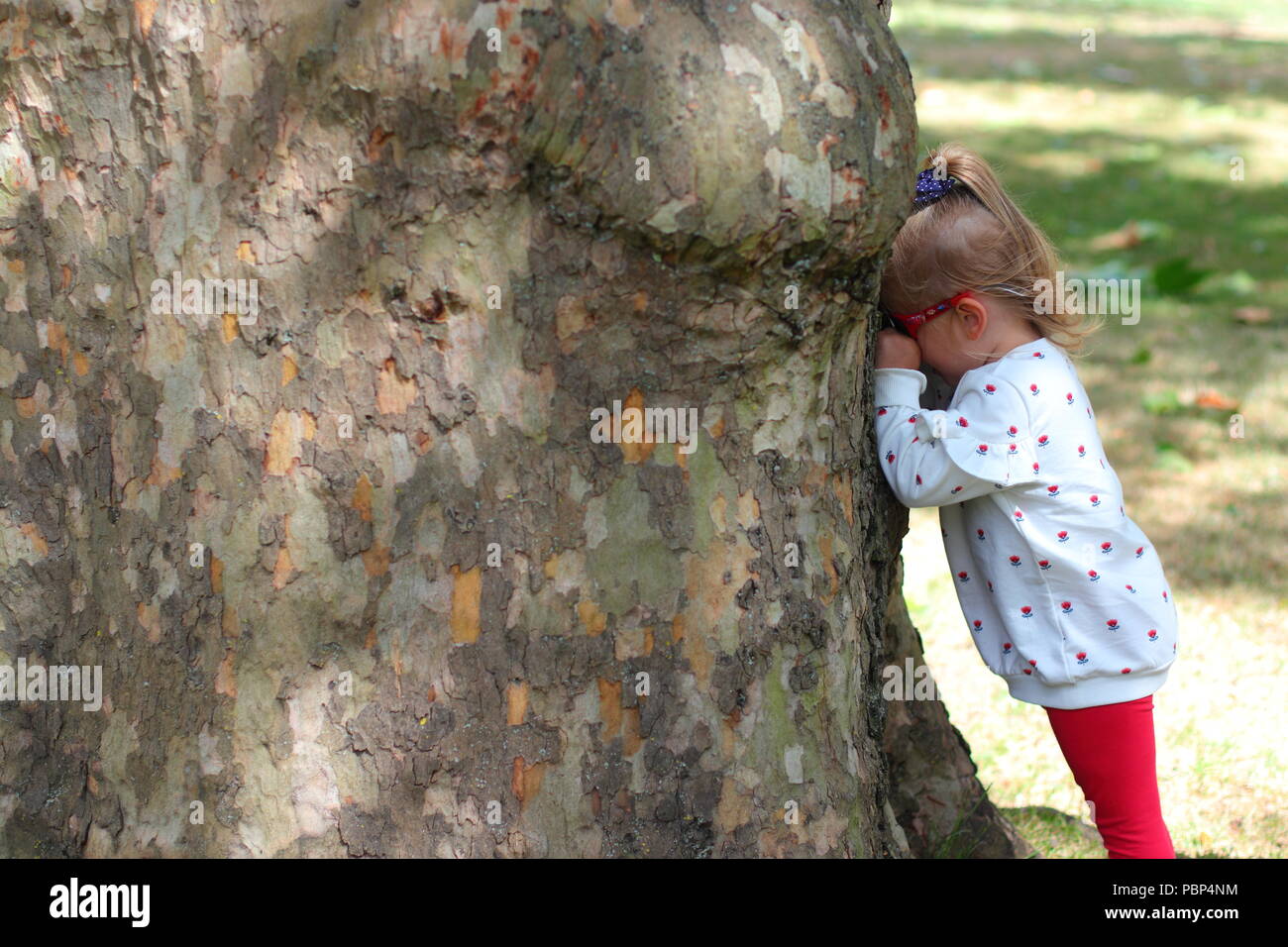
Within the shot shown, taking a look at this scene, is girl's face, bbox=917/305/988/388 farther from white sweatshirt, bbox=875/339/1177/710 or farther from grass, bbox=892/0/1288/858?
grass, bbox=892/0/1288/858

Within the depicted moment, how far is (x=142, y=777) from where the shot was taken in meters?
2.20

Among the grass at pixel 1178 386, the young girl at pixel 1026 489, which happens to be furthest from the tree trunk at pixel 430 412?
the grass at pixel 1178 386

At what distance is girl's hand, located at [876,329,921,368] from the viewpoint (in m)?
2.56

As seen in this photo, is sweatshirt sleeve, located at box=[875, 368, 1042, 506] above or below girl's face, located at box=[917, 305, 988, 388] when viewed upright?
below

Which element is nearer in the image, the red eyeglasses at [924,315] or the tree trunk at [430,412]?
the tree trunk at [430,412]

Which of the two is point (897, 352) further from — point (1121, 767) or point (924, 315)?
point (1121, 767)

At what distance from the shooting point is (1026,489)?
8.29ft

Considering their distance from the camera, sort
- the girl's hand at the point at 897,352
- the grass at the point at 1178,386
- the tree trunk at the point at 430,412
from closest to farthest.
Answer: the tree trunk at the point at 430,412 < the girl's hand at the point at 897,352 < the grass at the point at 1178,386

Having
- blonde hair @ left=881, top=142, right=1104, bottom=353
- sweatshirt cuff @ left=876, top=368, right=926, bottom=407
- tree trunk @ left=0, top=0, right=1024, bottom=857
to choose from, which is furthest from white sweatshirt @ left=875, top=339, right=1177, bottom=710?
tree trunk @ left=0, top=0, right=1024, bottom=857

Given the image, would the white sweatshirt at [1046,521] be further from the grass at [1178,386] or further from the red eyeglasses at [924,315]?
the grass at [1178,386]

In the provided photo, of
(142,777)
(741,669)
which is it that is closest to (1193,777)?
(741,669)

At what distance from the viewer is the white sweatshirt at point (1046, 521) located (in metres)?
2.47

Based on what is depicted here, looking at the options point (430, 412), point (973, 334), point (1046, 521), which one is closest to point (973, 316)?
point (973, 334)

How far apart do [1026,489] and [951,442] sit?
0.21 m
